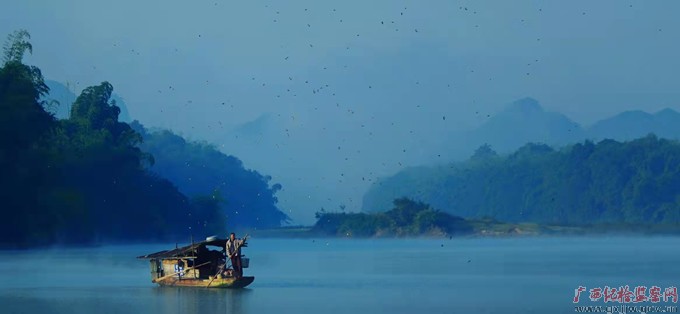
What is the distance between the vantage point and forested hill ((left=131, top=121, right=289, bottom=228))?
131125 millimetres

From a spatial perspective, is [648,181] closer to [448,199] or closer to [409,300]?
[448,199]

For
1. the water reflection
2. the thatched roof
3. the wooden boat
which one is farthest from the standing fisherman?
the thatched roof

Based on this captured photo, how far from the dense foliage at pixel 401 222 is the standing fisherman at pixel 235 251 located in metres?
61.3

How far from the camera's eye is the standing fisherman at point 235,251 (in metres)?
35.2

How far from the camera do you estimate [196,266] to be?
36.8 meters

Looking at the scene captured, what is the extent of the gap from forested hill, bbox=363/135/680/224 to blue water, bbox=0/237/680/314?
2421 inches

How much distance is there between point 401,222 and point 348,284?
198 ft

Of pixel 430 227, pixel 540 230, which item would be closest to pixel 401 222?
pixel 430 227

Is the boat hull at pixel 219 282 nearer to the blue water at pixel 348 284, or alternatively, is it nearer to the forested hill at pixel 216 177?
the blue water at pixel 348 284

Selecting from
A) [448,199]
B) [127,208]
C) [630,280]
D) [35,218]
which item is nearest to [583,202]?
[448,199]

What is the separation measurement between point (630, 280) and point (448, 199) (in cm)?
11457

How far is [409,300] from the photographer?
33.1 meters

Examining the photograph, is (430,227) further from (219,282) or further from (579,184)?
(219,282)

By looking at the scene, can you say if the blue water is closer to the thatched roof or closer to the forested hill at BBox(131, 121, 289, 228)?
the thatched roof
